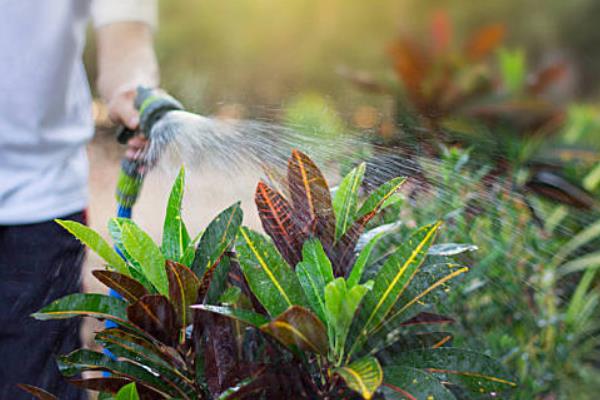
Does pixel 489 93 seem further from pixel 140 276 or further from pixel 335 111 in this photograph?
pixel 140 276

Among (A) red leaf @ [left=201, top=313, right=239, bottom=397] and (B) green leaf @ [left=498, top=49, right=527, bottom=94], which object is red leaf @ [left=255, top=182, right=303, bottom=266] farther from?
(B) green leaf @ [left=498, top=49, right=527, bottom=94]

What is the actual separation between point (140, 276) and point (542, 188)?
8.55 ft

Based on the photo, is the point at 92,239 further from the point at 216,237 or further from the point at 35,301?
the point at 35,301

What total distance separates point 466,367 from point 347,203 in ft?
1.08

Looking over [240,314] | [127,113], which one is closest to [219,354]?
[240,314]

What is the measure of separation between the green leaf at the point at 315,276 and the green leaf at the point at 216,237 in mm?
139

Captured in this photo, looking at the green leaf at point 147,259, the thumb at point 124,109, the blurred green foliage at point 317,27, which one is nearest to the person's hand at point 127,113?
the thumb at point 124,109

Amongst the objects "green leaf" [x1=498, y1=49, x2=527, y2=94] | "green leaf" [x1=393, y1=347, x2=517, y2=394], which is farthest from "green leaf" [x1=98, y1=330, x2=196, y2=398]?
"green leaf" [x1=498, y1=49, x2=527, y2=94]

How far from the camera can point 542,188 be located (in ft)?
11.4

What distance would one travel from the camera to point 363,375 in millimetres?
1046

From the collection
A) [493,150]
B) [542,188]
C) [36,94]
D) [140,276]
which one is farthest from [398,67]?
[140,276]

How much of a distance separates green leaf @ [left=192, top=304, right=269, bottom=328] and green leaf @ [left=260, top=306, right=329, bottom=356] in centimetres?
6

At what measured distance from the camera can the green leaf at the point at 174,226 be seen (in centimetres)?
126

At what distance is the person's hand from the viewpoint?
1840 millimetres
